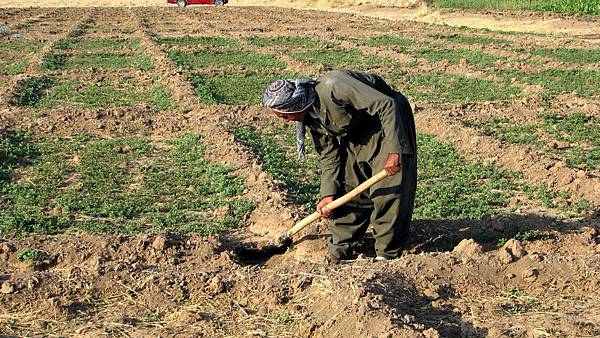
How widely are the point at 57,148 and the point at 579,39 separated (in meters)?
15.2

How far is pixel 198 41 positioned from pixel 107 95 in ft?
27.6

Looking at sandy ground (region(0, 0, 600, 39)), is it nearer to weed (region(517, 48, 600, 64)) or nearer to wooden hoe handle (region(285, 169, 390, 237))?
weed (region(517, 48, 600, 64))

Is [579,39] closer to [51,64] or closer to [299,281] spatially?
[51,64]

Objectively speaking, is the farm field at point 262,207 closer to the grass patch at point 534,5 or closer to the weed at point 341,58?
the weed at point 341,58

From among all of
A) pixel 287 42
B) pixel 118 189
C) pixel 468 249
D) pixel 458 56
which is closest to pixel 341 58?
pixel 458 56

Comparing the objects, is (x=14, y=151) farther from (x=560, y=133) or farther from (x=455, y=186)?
(x=560, y=133)

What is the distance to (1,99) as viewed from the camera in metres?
12.1

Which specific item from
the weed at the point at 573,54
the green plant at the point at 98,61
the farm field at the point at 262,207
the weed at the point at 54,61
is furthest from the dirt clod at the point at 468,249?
the weed at the point at 54,61

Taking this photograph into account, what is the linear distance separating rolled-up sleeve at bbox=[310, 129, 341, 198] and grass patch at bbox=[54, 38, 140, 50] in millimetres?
15063

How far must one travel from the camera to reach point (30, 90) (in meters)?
13.0

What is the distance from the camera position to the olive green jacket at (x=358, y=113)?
493 cm

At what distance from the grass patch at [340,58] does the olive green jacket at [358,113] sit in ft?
33.6

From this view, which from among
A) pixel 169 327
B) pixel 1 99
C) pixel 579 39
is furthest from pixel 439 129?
pixel 579 39

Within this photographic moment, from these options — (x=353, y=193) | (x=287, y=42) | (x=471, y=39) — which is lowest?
(x=287, y=42)
